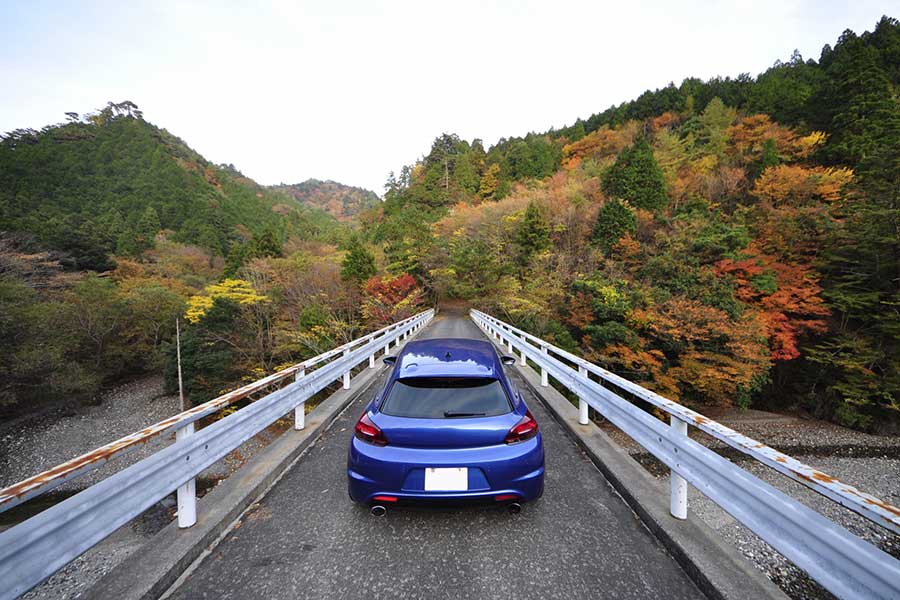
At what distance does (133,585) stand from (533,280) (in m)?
24.7

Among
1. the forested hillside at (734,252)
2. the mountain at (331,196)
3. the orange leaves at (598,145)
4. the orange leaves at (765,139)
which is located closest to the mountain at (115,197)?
the mountain at (331,196)

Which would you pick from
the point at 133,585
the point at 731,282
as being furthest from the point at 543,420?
the point at 731,282

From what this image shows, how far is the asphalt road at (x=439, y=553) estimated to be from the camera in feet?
7.14

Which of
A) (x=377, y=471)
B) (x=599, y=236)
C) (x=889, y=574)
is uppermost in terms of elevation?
(x=599, y=236)

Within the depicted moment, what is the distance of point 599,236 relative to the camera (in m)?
26.0

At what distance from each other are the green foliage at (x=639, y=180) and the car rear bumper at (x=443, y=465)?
30247 millimetres

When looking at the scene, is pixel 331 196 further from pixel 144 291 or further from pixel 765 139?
pixel 765 139

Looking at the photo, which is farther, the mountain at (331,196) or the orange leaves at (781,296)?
the mountain at (331,196)

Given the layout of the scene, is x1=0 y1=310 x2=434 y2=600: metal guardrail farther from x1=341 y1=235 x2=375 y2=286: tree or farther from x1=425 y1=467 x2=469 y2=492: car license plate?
x1=341 y1=235 x2=375 y2=286: tree

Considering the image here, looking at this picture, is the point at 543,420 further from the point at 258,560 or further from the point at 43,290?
the point at 43,290

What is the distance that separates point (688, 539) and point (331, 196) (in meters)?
142

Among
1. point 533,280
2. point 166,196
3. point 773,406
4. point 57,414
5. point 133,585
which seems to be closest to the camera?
point 133,585

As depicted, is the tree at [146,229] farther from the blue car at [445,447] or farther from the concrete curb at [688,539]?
the concrete curb at [688,539]

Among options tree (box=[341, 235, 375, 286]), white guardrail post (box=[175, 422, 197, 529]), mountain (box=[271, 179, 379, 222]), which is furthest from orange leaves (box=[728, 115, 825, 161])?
mountain (box=[271, 179, 379, 222])
